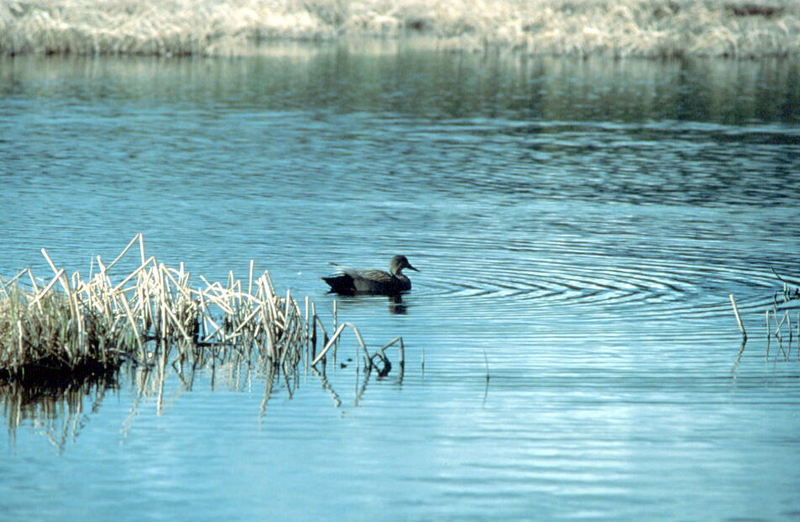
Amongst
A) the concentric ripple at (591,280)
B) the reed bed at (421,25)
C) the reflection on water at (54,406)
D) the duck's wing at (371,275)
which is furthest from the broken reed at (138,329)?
the reed bed at (421,25)

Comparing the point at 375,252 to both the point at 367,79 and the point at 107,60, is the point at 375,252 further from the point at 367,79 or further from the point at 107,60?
the point at 107,60

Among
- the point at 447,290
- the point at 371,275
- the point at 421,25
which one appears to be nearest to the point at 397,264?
the point at 371,275

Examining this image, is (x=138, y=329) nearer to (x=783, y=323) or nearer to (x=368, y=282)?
(x=368, y=282)

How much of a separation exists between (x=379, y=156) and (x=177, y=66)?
2006 centimetres

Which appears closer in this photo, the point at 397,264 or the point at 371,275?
the point at 371,275

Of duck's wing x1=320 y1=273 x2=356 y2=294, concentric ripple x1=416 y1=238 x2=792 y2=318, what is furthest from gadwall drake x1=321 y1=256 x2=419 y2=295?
concentric ripple x1=416 y1=238 x2=792 y2=318

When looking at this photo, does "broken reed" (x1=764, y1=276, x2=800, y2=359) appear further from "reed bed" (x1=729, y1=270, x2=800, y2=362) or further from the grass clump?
the grass clump

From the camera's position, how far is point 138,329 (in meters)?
12.1

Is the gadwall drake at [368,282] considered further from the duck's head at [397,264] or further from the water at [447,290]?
the water at [447,290]

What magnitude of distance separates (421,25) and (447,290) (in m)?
51.4

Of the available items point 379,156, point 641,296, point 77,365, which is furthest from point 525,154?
point 77,365

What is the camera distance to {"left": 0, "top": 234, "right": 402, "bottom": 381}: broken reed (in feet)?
36.1

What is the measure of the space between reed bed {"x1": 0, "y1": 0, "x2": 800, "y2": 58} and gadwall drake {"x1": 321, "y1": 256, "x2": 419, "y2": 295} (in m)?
34.4

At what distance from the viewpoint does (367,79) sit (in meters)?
44.1
